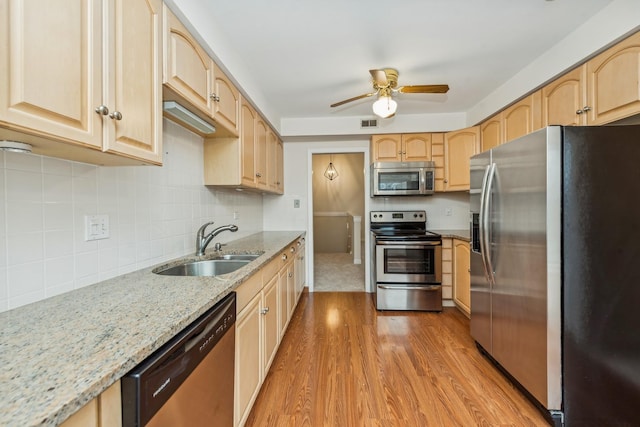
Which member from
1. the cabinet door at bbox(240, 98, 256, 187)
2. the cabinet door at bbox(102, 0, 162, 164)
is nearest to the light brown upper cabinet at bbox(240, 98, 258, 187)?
A: the cabinet door at bbox(240, 98, 256, 187)

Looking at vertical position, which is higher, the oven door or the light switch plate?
the light switch plate

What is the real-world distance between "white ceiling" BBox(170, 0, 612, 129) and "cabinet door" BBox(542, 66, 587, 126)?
28 centimetres

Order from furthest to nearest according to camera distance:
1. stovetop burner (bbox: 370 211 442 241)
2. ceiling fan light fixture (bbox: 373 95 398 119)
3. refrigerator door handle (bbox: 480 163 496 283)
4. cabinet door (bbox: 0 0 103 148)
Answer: stovetop burner (bbox: 370 211 442 241), ceiling fan light fixture (bbox: 373 95 398 119), refrigerator door handle (bbox: 480 163 496 283), cabinet door (bbox: 0 0 103 148)

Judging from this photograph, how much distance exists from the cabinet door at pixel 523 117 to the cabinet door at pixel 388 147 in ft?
3.67

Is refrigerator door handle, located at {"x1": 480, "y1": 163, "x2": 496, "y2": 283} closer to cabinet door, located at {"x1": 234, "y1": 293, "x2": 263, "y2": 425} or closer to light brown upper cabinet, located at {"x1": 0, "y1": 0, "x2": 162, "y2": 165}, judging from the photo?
cabinet door, located at {"x1": 234, "y1": 293, "x2": 263, "y2": 425}

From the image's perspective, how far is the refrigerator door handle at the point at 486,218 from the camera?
6.43ft

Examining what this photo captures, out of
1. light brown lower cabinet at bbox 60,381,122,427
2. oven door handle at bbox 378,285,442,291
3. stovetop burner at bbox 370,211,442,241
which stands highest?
stovetop burner at bbox 370,211,442,241

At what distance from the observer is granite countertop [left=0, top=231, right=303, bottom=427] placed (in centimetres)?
50

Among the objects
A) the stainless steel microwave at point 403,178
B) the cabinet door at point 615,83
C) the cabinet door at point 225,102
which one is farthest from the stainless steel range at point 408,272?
the cabinet door at point 225,102

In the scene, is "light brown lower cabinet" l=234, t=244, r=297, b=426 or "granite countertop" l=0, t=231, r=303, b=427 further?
"light brown lower cabinet" l=234, t=244, r=297, b=426

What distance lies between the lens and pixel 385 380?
75.1 inches

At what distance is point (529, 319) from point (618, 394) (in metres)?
0.51

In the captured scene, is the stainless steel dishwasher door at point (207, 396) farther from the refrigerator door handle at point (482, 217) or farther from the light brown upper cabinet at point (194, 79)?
the refrigerator door handle at point (482, 217)

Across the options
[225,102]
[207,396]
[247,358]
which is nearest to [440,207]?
[225,102]
